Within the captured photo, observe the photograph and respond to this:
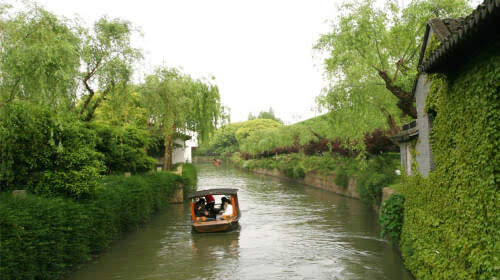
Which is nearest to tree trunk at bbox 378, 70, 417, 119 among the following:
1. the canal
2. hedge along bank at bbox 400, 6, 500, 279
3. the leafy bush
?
the canal

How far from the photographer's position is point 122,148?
17.6 meters

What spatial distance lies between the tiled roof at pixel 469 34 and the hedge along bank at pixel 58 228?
27.0 ft

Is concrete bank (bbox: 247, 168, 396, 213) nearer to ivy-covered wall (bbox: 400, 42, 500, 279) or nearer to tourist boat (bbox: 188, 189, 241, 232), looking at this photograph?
tourist boat (bbox: 188, 189, 241, 232)

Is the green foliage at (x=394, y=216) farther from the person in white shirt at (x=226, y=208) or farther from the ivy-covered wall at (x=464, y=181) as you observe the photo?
the person in white shirt at (x=226, y=208)

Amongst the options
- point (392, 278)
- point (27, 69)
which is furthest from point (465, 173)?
point (27, 69)

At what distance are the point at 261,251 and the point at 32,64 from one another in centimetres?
937

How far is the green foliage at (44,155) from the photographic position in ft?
28.9

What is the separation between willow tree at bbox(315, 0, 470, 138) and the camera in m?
15.7

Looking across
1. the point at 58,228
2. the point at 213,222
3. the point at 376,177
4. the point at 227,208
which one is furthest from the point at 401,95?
the point at 58,228

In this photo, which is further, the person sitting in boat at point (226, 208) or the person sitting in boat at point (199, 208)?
the person sitting in boat at point (199, 208)

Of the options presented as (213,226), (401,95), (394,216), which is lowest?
(213,226)

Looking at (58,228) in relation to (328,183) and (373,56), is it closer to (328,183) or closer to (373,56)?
(373,56)

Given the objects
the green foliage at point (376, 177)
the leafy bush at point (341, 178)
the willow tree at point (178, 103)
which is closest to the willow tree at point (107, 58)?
the willow tree at point (178, 103)

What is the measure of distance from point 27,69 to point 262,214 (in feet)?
50.3
